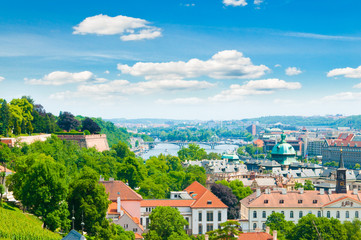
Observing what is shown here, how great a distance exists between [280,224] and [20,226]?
33057 mm

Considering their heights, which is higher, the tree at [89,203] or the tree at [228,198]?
the tree at [89,203]

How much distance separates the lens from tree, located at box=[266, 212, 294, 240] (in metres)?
56.6

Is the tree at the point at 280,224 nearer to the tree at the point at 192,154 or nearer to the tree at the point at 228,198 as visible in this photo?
the tree at the point at 228,198

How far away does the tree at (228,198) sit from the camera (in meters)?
72.2

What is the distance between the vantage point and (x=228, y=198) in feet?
240

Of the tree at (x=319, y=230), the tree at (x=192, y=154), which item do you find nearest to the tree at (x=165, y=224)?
the tree at (x=319, y=230)

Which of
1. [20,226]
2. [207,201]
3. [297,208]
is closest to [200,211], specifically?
[207,201]

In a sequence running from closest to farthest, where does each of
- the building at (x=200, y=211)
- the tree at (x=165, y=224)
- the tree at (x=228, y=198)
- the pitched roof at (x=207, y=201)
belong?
1. the tree at (x=165, y=224)
2. the building at (x=200, y=211)
3. the pitched roof at (x=207, y=201)
4. the tree at (x=228, y=198)

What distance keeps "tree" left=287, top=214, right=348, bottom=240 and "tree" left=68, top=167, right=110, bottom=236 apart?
64.4 feet

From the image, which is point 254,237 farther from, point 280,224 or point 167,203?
point 167,203

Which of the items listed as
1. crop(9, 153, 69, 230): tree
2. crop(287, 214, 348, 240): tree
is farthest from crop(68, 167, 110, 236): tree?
Answer: crop(287, 214, 348, 240): tree

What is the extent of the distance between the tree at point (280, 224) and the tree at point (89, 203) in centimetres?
2004

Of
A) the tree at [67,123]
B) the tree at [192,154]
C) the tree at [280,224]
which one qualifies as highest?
the tree at [67,123]

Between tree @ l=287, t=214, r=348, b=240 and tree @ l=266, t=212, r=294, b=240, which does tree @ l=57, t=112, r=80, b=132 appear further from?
tree @ l=287, t=214, r=348, b=240
